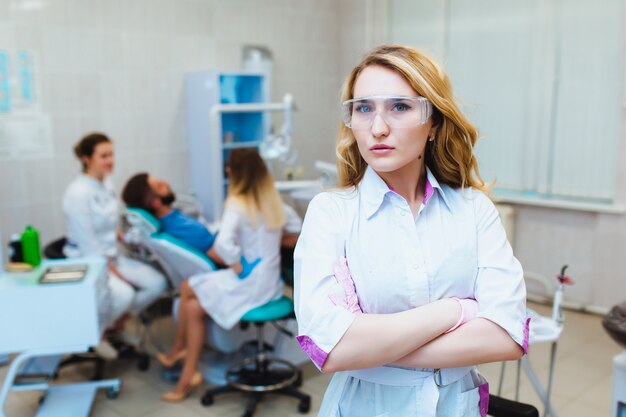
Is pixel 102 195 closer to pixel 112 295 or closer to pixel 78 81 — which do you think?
pixel 112 295

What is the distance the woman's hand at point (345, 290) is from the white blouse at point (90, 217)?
266 centimetres

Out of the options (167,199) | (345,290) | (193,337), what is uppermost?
(345,290)

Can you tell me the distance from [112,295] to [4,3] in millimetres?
1936

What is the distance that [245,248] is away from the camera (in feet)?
10.3

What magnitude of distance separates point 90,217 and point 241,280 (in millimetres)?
1038

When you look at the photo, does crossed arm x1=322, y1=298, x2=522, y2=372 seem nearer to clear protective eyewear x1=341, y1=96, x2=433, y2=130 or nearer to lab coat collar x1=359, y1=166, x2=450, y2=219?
lab coat collar x1=359, y1=166, x2=450, y2=219

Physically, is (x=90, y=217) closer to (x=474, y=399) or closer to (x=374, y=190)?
(x=374, y=190)

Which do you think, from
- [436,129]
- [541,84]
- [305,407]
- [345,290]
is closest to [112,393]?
[305,407]

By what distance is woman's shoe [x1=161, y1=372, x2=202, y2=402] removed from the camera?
10.4ft

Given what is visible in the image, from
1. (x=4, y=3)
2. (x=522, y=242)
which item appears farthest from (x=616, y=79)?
(x=4, y=3)

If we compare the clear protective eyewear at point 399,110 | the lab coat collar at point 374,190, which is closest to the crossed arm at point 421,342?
the lab coat collar at point 374,190

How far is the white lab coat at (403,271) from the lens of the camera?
1.15 meters

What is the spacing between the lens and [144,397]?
3.23 meters

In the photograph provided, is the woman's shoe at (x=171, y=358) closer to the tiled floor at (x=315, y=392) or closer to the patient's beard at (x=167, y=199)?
the tiled floor at (x=315, y=392)
